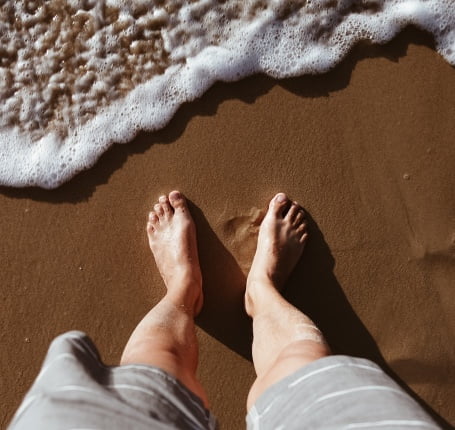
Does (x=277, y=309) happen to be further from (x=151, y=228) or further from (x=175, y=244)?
(x=151, y=228)

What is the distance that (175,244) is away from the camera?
185cm

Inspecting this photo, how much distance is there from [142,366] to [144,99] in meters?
1.05

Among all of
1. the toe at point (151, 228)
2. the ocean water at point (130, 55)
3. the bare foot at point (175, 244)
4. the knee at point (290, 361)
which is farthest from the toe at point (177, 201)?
the knee at point (290, 361)

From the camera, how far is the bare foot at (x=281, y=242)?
6.05 ft

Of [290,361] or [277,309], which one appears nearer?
[290,361]

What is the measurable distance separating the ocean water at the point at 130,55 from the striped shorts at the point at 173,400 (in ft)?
2.96

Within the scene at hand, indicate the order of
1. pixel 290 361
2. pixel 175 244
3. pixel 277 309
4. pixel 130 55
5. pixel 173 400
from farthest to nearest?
1. pixel 130 55
2. pixel 175 244
3. pixel 277 309
4. pixel 290 361
5. pixel 173 400

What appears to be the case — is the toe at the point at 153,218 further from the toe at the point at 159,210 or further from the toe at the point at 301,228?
the toe at the point at 301,228

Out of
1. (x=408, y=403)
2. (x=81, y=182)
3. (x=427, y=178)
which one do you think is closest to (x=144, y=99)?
(x=81, y=182)

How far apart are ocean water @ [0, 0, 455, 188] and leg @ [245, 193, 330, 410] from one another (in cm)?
57

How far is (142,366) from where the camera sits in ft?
4.35

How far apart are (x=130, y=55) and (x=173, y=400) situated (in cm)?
133

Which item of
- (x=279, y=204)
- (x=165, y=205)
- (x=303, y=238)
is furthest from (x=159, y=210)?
(x=303, y=238)

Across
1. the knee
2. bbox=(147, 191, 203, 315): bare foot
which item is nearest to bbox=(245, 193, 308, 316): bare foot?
bbox=(147, 191, 203, 315): bare foot
